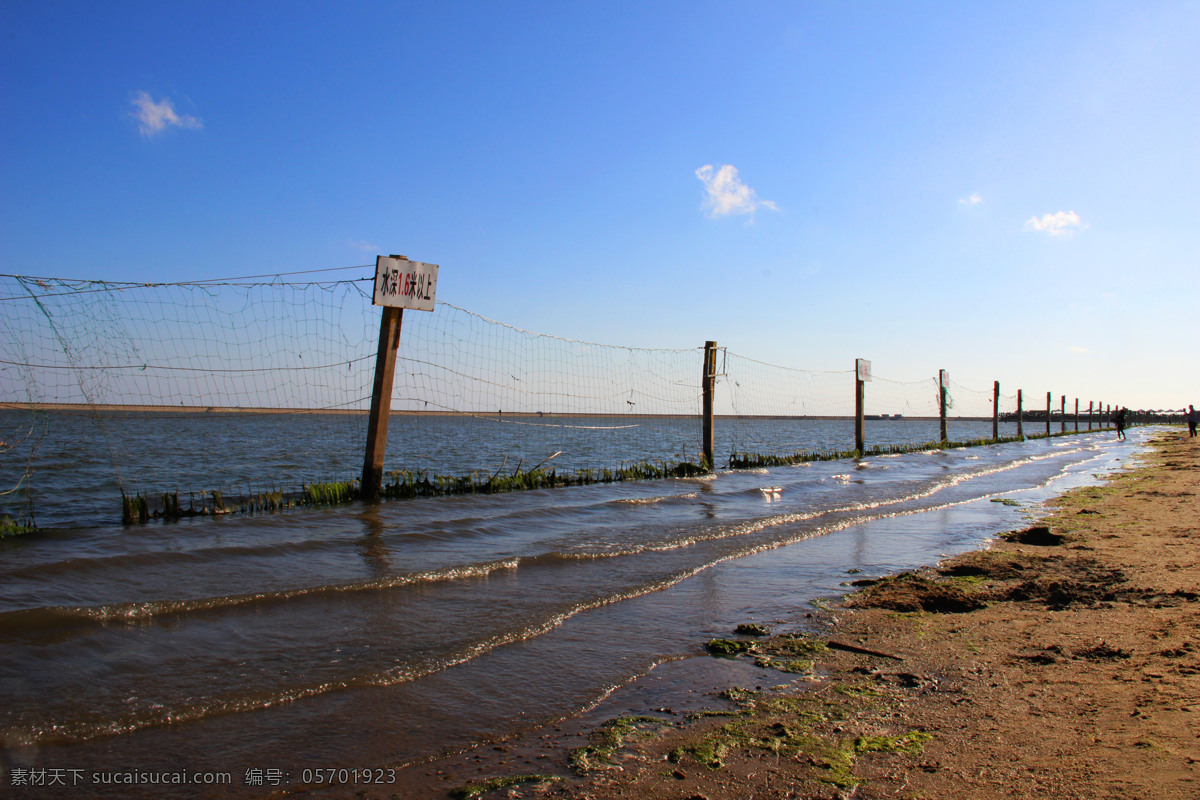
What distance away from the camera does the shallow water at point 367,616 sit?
9.20ft

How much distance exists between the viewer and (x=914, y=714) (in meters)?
2.92

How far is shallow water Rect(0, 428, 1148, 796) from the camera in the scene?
2.80m

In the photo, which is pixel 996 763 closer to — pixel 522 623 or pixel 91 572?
pixel 522 623

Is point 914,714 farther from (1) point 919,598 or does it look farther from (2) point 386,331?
(2) point 386,331

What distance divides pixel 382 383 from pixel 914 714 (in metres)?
7.54

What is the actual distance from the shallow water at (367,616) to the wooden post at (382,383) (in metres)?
0.71

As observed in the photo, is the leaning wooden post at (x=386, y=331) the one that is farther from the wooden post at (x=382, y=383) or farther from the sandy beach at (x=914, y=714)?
the sandy beach at (x=914, y=714)

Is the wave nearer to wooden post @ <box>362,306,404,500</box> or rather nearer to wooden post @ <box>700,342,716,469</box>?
wooden post @ <box>362,306,404,500</box>

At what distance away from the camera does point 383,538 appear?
277 inches

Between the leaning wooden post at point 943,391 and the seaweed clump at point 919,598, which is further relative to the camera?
the leaning wooden post at point 943,391

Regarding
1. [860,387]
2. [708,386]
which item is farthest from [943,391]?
[708,386]

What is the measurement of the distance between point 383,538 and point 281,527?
1.38 metres

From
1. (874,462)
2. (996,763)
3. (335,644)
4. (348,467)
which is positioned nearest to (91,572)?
(335,644)

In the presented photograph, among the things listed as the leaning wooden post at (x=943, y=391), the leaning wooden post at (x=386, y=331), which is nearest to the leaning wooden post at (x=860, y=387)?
the leaning wooden post at (x=943, y=391)
